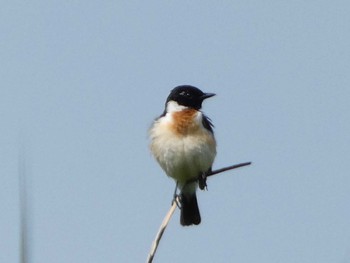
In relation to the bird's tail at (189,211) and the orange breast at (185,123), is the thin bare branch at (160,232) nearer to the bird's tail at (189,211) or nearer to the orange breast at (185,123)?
the orange breast at (185,123)

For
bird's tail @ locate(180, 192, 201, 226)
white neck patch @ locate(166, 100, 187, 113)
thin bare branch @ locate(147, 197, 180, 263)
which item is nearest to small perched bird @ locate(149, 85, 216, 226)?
white neck patch @ locate(166, 100, 187, 113)

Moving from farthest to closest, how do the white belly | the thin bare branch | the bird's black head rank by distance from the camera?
the bird's black head < the white belly < the thin bare branch

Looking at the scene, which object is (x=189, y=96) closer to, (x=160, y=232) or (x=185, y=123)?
(x=185, y=123)

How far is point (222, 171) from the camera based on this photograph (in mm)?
3098

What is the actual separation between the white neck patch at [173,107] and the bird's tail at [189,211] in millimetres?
753

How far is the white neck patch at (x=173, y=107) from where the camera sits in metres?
6.40

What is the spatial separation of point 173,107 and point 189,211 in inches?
35.4

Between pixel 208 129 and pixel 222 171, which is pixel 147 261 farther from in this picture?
pixel 208 129

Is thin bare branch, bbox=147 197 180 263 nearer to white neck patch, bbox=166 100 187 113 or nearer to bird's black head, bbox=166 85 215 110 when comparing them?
white neck patch, bbox=166 100 187 113

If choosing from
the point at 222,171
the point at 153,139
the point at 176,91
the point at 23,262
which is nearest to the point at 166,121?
the point at 153,139

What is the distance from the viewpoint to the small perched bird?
5926 mm

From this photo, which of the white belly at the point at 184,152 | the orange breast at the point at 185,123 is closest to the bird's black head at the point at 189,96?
the orange breast at the point at 185,123

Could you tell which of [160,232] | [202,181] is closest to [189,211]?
[202,181]

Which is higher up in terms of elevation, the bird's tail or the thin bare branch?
the thin bare branch
